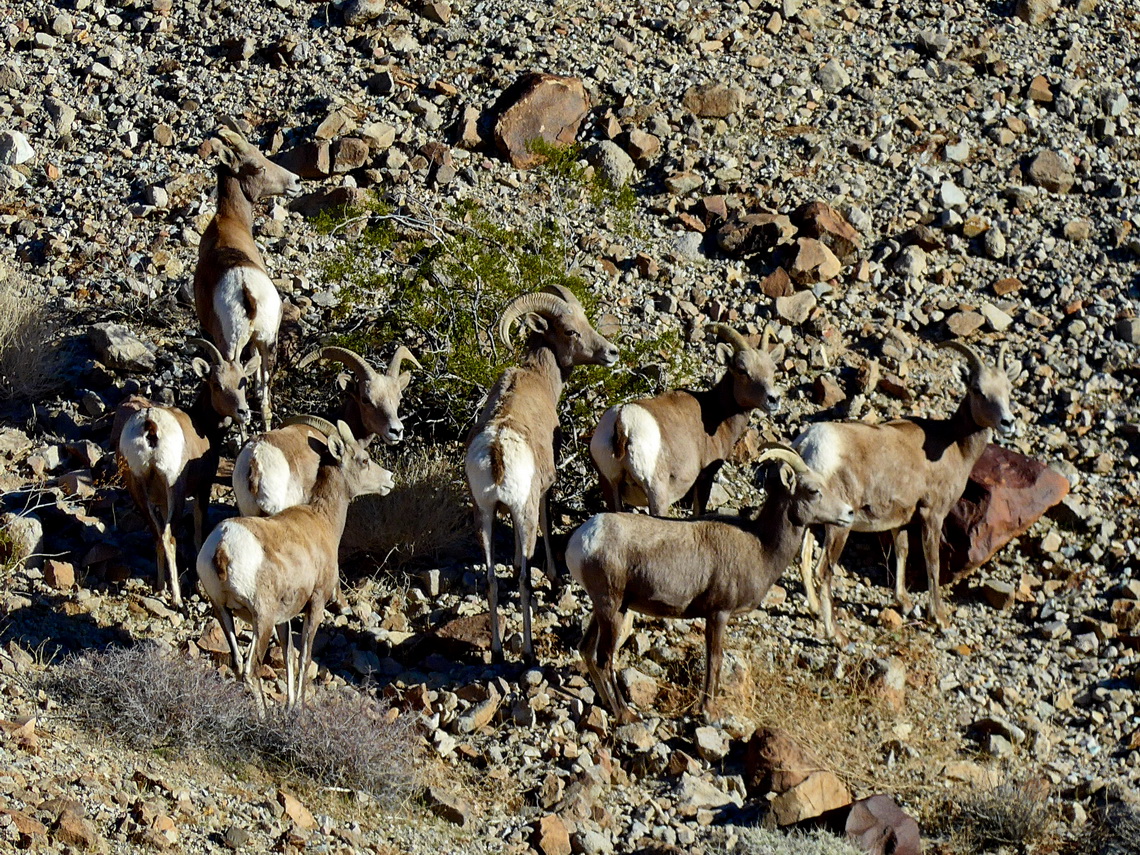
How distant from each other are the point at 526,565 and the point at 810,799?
2.49m

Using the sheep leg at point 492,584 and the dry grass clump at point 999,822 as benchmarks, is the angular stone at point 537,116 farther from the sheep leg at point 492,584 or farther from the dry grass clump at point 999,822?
the dry grass clump at point 999,822

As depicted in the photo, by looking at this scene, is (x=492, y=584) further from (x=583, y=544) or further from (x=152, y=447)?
(x=152, y=447)

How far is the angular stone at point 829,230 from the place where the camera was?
14.5 m

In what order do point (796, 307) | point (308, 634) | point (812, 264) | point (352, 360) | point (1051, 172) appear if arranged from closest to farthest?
point (308, 634)
point (352, 360)
point (796, 307)
point (812, 264)
point (1051, 172)

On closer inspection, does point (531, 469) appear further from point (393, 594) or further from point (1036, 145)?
point (1036, 145)

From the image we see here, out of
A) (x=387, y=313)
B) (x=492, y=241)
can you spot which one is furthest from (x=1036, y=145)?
(x=387, y=313)

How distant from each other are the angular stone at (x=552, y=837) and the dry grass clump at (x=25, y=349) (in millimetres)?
6476

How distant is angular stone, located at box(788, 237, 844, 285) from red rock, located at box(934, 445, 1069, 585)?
305 centimetres

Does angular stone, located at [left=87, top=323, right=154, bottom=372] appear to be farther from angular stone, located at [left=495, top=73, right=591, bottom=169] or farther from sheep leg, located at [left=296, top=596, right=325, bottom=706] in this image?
angular stone, located at [left=495, top=73, right=591, bottom=169]

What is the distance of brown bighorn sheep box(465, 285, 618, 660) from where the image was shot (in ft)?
32.0

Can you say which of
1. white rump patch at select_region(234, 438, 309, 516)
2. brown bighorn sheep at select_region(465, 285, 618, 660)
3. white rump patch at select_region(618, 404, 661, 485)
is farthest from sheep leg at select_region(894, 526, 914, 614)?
white rump patch at select_region(234, 438, 309, 516)

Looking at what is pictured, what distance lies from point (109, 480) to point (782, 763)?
5.64 meters

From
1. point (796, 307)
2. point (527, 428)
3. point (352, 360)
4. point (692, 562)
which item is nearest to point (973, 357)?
point (796, 307)

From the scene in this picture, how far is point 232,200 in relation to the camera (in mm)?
12734
